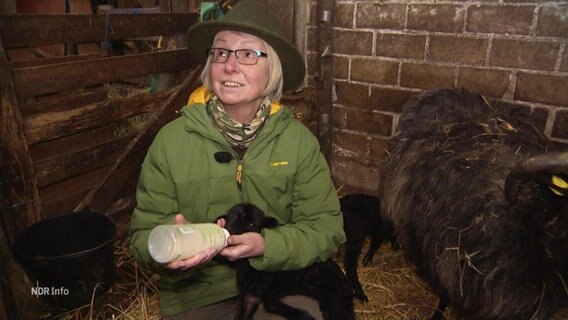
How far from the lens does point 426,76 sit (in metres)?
3.30

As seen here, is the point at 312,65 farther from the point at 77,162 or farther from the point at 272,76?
the point at 77,162

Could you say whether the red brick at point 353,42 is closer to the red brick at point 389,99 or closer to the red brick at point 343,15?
the red brick at point 343,15

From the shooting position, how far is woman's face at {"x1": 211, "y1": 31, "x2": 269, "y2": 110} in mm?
1869


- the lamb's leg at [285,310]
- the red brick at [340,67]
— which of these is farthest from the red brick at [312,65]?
the lamb's leg at [285,310]

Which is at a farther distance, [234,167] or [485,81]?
[485,81]

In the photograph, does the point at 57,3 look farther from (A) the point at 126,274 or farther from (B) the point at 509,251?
(B) the point at 509,251

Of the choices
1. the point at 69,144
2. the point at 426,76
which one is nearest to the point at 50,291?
the point at 69,144

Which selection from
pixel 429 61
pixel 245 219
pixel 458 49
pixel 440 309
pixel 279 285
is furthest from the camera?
pixel 429 61

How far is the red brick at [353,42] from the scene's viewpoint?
138 inches

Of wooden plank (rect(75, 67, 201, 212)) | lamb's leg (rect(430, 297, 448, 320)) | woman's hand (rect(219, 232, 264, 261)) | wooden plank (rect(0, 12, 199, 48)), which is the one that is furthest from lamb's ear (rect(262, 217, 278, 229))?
wooden plank (rect(0, 12, 199, 48))

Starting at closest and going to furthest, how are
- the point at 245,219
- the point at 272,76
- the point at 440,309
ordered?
the point at 245,219
the point at 272,76
the point at 440,309

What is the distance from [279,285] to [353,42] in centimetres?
237

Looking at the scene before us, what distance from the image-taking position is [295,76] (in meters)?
2.15

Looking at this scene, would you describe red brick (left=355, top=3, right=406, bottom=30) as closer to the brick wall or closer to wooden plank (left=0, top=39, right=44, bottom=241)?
the brick wall
